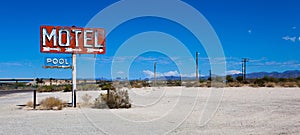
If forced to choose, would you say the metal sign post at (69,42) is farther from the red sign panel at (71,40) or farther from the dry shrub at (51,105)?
the dry shrub at (51,105)

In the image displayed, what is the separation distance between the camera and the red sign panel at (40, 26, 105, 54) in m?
20.3

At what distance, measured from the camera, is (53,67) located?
20.2 m

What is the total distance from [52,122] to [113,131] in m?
3.40

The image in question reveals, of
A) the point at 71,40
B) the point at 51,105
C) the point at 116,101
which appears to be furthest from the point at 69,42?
the point at 116,101

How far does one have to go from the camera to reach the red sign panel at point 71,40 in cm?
2027

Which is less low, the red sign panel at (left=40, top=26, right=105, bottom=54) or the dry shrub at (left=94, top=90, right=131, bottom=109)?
the red sign panel at (left=40, top=26, right=105, bottom=54)

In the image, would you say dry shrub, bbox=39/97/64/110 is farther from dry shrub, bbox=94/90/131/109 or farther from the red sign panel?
the red sign panel

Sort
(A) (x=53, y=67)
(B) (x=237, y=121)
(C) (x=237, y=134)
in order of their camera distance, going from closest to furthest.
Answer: (C) (x=237, y=134), (B) (x=237, y=121), (A) (x=53, y=67)

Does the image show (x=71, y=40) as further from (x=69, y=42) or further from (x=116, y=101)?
(x=116, y=101)

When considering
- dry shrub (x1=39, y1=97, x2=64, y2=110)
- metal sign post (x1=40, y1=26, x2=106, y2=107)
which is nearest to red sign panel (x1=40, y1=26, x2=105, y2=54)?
metal sign post (x1=40, y1=26, x2=106, y2=107)

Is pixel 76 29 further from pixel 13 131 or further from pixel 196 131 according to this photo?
pixel 196 131

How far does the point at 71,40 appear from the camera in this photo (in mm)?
20766

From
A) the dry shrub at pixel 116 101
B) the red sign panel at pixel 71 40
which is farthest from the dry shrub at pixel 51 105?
the red sign panel at pixel 71 40

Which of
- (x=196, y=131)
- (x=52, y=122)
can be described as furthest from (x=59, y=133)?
(x=196, y=131)
